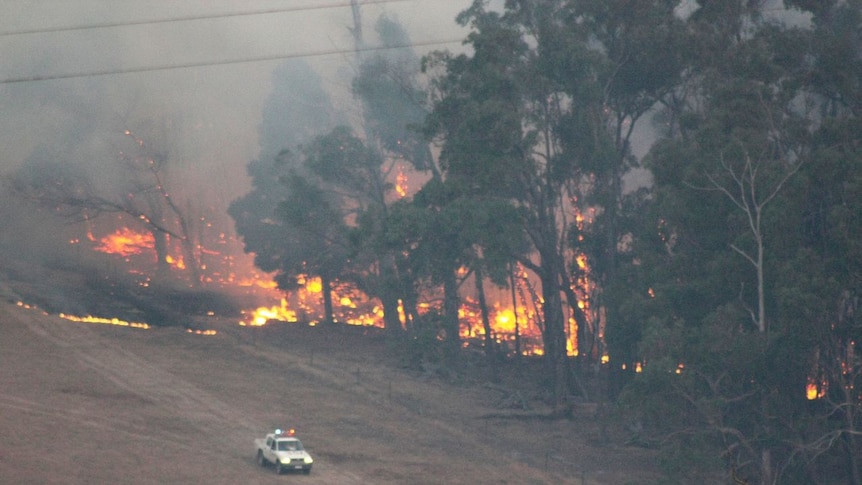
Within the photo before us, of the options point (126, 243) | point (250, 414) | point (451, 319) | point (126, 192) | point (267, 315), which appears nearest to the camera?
point (250, 414)

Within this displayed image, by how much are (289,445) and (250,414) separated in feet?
28.6

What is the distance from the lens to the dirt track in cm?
3356

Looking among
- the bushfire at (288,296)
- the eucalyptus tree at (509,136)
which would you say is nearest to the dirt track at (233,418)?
the eucalyptus tree at (509,136)

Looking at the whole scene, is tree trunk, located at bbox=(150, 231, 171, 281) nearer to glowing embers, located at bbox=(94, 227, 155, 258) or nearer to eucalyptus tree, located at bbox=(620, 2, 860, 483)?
glowing embers, located at bbox=(94, 227, 155, 258)

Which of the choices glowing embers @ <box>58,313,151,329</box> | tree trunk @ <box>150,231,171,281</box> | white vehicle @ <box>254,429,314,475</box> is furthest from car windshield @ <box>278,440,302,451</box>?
tree trunk @ <box>150,231,171,281</box>

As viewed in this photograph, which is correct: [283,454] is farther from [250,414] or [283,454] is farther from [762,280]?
[762,280]

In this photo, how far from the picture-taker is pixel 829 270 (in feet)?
115

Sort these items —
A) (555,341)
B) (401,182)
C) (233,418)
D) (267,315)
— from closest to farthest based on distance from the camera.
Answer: (233,418) < (555,341) < (267,315) < (401,182)

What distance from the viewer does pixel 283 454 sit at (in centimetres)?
3338

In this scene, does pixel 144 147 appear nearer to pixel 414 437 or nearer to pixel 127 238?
pixel 127 238

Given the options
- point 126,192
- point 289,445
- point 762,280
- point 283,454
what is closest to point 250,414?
point 289,445

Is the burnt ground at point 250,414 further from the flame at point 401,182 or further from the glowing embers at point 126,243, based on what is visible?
the flame at point 401,182

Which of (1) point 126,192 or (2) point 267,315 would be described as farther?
(1) point 126,192

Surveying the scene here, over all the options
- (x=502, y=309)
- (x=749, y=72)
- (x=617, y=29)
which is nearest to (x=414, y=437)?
(x=749, y=72)
